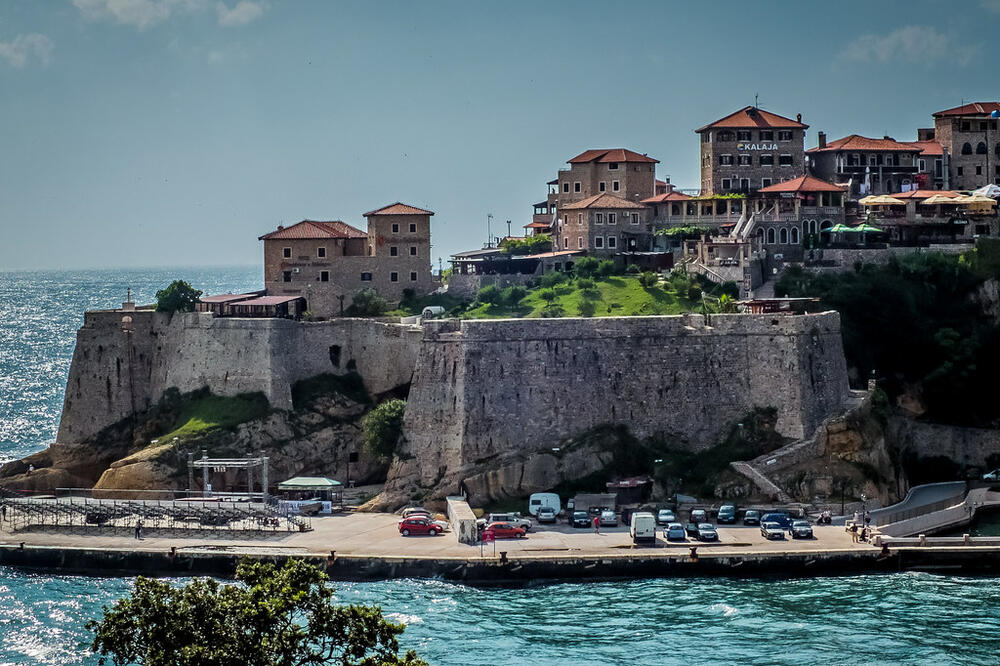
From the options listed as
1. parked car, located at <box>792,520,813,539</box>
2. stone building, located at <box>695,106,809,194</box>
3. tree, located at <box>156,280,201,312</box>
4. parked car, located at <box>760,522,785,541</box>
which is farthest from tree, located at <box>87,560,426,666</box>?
stone building, located at <box>695,106,809,194</box>

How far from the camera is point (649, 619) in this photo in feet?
220

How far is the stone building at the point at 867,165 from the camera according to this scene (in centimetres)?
11319

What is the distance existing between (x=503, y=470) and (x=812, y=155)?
145ft

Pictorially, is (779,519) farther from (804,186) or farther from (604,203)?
(604,203)

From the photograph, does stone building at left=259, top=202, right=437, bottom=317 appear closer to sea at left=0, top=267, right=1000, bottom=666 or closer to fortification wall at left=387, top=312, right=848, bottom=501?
fortification wall at left=387, top=312, right=848, bottom=501

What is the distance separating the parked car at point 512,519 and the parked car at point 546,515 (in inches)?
22.4

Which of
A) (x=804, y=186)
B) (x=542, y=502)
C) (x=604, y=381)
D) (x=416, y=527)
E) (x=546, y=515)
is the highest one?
(x=804, y=186)

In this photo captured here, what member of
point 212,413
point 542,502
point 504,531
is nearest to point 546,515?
point 542,502

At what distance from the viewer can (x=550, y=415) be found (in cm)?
8356

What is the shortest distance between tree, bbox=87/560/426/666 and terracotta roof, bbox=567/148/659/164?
69.1 meters

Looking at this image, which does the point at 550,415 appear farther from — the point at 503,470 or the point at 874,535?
the point at 874,535

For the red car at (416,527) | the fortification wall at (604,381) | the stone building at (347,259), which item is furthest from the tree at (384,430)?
the stone building at (347,259)

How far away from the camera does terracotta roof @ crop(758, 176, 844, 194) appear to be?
10362 cm

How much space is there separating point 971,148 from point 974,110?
283 cm
